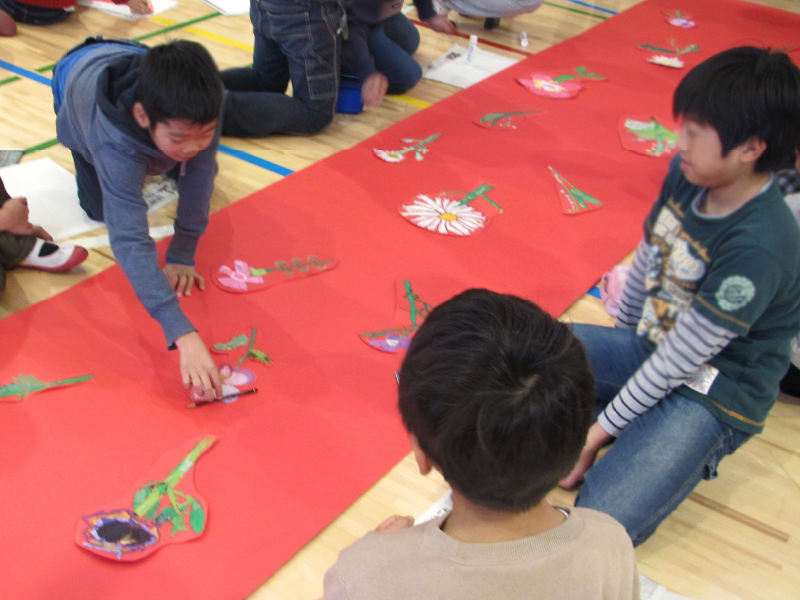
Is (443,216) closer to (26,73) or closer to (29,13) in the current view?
(26,73)

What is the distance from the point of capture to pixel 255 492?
121 cm

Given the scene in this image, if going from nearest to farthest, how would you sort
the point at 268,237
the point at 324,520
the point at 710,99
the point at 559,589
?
the point at 559,589, the point at 710,99, the point at 324,520, the point at 268,237

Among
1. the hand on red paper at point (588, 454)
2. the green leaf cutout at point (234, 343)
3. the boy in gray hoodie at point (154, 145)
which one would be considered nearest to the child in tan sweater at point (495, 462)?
the hand on red paper at point (588, 454)

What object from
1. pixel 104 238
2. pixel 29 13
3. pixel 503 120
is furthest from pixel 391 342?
pixel 29 13

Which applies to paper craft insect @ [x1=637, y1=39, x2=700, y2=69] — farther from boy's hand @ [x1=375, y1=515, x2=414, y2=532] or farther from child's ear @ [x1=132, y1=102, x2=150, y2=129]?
boy's hand @ [x1=375, y1=515, x2=414, y2=532]

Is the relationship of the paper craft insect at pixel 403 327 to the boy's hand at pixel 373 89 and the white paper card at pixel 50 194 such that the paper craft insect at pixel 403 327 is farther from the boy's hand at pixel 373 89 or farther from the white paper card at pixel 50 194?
the boy's hand at pixel 373 89

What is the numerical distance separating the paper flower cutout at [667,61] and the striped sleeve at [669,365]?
7.36 feet

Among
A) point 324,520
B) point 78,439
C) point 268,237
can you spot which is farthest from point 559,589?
point 268,237

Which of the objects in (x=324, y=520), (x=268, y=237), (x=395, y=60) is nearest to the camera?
(x=324, y=520)

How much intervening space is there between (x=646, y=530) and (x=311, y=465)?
611 mm

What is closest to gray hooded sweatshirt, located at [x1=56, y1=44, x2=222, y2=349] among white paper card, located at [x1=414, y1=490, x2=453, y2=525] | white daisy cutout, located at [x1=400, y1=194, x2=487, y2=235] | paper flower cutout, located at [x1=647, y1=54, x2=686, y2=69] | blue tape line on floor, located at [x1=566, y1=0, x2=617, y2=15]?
white paper card, located at [x1=414, y1=490, x2=453, y2=525]

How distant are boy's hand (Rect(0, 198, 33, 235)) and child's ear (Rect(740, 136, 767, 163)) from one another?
1464 millimetres

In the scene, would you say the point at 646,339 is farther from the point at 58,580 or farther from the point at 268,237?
the point at 58,580

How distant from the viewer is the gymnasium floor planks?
1198 millimetres
